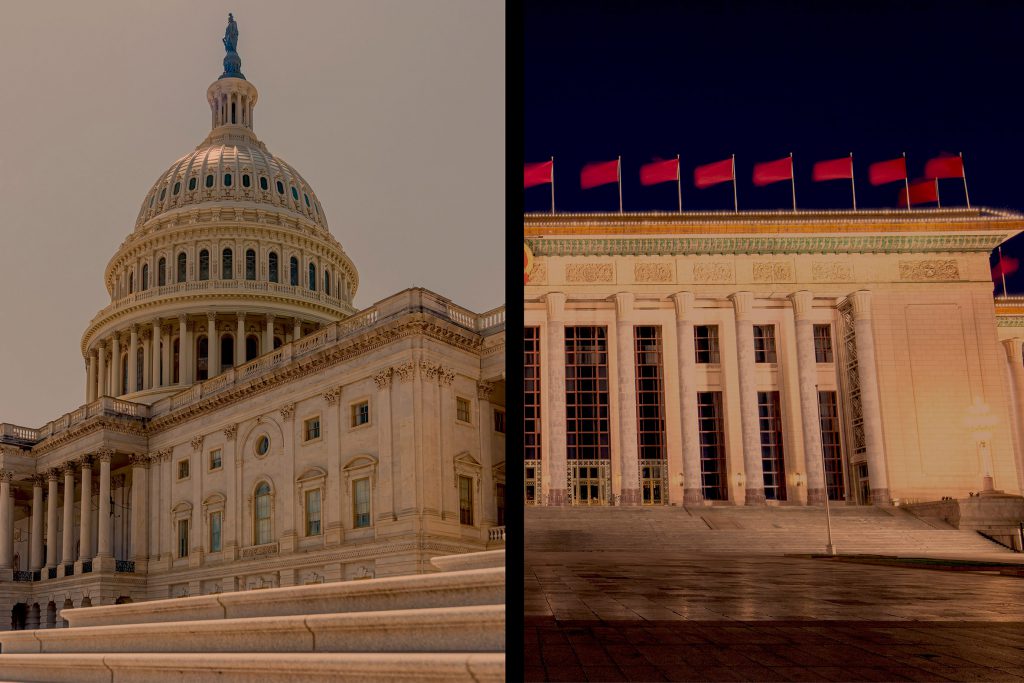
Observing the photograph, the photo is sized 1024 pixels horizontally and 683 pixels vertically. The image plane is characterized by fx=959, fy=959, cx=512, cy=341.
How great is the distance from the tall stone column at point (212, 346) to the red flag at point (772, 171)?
2599 cm

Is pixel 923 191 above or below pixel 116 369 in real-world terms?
above

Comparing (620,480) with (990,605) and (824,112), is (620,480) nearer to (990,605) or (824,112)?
(824,112)

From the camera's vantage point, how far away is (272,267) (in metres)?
49.1

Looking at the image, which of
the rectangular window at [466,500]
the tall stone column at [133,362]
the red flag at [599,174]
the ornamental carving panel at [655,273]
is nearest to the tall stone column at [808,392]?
the ornamental carving panel at [655,273]

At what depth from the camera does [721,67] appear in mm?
23953

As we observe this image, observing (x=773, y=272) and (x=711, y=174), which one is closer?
(x=711, y=174)

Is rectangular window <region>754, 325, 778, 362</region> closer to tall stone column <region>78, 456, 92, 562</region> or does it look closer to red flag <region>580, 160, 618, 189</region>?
red flag <region>580, 160, 618, 189</region>

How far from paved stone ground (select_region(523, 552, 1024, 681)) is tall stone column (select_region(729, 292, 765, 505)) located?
16.3m

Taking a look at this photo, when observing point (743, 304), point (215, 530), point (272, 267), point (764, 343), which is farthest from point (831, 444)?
point (272, 267)

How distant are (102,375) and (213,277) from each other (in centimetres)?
817

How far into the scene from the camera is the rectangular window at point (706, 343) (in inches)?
1391

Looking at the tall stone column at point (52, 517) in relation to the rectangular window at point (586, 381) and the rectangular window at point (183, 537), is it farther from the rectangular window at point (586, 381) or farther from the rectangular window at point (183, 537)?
the rectangular window at point (586, 381)

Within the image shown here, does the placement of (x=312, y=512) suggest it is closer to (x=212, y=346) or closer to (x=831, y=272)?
(x=212, y=346)

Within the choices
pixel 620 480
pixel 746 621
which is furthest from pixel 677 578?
pixel 620 480
